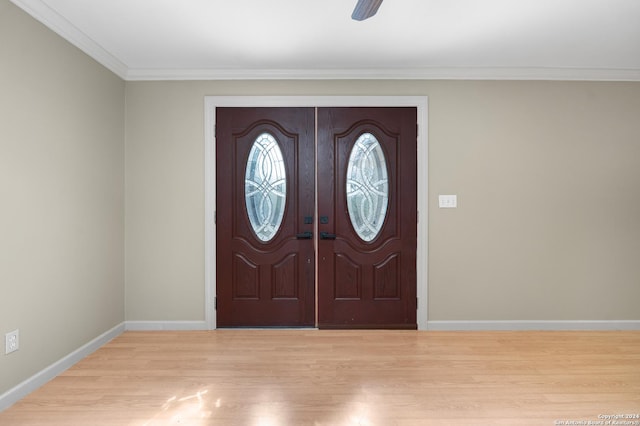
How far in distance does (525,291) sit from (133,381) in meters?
3.50

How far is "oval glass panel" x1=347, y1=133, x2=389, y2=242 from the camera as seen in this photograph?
3914 millimetres

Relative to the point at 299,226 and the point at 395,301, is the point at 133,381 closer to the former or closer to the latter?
the point at 299,226

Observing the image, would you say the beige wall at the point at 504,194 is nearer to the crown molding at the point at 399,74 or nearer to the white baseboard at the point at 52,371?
the crown molding at the point at 399,74

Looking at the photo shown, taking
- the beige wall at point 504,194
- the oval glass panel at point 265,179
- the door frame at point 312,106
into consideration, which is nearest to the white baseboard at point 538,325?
the beige wall at point 504,194

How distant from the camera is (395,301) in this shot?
3926 mm

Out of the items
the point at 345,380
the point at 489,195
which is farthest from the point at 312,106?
the point at 345,380

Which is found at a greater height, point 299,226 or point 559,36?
point 559,36

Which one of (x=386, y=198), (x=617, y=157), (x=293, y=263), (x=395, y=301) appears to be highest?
(x=617, y=157)

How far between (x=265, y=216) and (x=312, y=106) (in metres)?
1.17

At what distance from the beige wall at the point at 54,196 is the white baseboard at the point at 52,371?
0.04 metres

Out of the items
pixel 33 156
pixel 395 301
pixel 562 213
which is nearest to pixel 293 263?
pixel 395 301

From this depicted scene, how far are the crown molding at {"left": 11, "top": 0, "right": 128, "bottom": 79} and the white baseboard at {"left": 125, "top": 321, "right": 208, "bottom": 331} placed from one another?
2.36 metres

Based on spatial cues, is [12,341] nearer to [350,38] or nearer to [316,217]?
[316,217]

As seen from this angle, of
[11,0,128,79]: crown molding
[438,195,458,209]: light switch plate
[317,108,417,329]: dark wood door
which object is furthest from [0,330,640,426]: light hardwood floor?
[11,0,128,79]: crown molding
